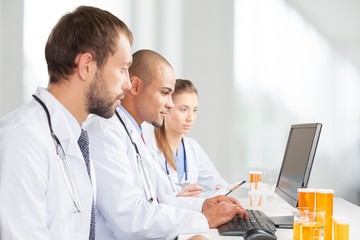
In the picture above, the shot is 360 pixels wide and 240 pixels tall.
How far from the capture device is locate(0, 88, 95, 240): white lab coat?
1.33m

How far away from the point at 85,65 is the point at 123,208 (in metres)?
0.60

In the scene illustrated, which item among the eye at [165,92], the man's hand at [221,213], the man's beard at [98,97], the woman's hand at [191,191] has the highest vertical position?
the eye at [165,92]

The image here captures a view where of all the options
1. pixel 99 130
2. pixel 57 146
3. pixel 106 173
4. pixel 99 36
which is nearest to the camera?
pixel 57 146

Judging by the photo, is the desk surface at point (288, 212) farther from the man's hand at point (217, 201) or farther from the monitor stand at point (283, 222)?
the man's hand at point (217, 201)

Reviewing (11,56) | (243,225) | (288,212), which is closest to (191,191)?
(288,212)

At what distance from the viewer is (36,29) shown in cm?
492

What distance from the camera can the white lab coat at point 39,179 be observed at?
4.35 feet

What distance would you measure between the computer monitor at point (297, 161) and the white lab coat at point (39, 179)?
92 centimetres

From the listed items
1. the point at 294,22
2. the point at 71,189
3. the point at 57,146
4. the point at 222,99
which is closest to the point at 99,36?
the point at 57,146

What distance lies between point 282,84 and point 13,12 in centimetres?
271

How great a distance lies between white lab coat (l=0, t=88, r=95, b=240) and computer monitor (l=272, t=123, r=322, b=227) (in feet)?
3.01

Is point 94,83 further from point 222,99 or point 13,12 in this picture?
point 13,12

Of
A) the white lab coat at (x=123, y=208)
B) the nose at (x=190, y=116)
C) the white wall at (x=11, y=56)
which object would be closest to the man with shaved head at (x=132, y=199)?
the white lab coat at (x=123, y=208)

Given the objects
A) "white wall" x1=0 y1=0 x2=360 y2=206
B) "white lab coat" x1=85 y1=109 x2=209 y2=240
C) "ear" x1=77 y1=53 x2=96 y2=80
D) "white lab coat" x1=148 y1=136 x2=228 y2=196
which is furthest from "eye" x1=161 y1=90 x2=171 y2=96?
"white wall" x1=0 y1=0 x2=360 y2=206
